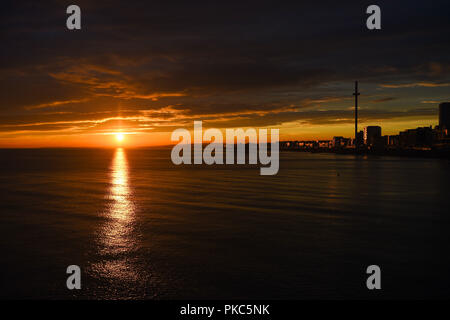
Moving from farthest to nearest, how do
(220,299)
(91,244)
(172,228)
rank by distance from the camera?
(172,228), (91,244), (220,299)

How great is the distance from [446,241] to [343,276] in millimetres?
6290

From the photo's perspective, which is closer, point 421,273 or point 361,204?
point 421,273

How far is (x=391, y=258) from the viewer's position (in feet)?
38.7

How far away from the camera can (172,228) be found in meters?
16.2

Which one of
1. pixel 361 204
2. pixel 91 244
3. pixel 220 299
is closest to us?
pixel 220 299

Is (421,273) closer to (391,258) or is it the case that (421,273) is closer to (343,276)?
(391,258)

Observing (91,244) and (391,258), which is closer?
(391,258)

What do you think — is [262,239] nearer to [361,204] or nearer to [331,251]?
[331,251]

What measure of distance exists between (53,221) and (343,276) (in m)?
14.3

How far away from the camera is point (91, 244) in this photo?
1352cm
